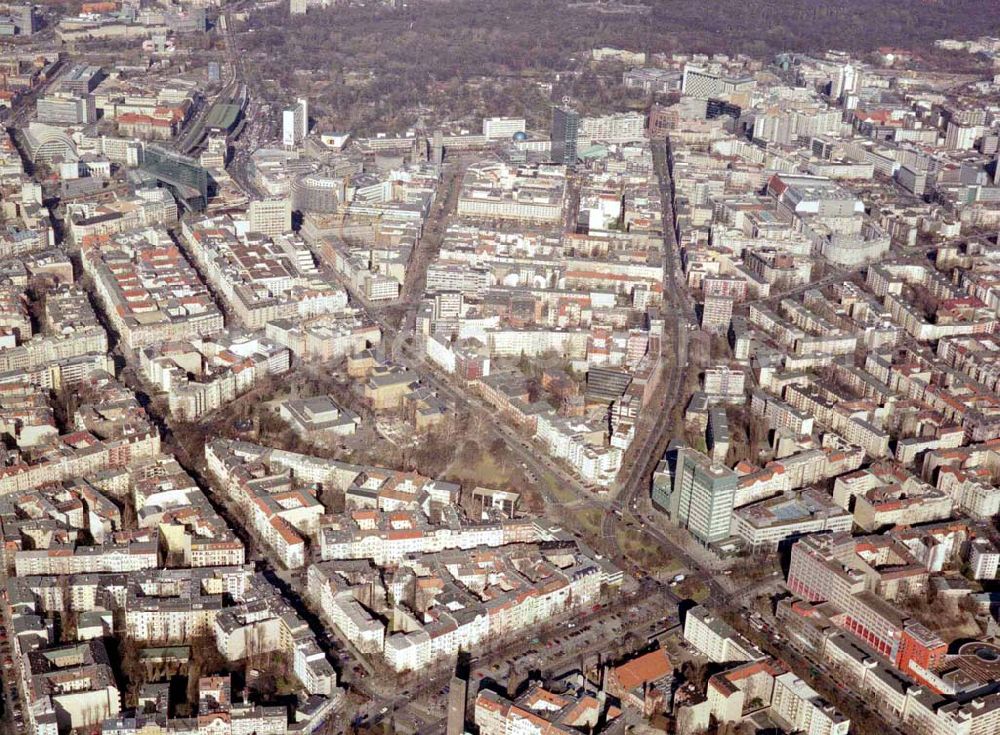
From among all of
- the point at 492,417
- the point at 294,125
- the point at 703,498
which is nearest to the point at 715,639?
the point at 703,498

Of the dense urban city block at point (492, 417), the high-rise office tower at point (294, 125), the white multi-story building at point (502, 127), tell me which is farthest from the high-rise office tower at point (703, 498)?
the white multi-story building at point (502, 127)

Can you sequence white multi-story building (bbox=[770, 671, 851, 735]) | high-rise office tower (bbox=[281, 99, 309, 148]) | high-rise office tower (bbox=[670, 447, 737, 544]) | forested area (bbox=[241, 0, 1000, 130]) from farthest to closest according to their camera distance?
forested area (bbox=[241, 0, 1000, 130]) → high-rise office tower (bbox=[281, 99, 309, 148]) → high-rise office tower (bbox=[670, 447, 737, 544]) → white multi-story building (bbox=[770, 671, 851, 735])

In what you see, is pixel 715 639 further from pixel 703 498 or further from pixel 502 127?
pixel 502 127

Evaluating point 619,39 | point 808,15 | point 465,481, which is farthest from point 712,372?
point 808,15

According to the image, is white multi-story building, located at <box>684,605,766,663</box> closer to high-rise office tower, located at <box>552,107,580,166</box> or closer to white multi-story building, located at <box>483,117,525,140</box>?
high-rise office tower, located at <box>552,107,580,166</box>

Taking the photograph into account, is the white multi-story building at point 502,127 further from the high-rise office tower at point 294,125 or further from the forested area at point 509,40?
the high-rise office tower at point 294,125

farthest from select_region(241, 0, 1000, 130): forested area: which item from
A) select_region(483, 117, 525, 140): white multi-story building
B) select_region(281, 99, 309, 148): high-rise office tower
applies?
select_region(483, 117, 525, 140): white multi-story building
